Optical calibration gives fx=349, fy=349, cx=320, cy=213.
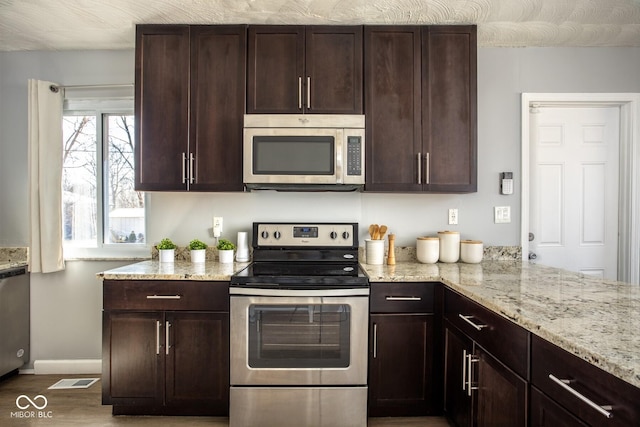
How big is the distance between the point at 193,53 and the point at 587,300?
2.48 m

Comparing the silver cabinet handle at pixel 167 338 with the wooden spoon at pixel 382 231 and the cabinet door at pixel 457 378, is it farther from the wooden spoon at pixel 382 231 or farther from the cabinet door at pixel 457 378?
the cabinet door at pixel 457 378

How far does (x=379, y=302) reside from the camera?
1946mm

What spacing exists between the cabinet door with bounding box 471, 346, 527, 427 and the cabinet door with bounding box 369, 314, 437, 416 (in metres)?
0.39

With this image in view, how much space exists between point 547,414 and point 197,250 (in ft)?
6.58

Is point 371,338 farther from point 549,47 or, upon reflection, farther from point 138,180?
point 549,47

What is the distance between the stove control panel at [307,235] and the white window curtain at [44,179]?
58.6 inches

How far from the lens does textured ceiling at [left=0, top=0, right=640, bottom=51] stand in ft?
6.68

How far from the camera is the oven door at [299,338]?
1873 millimetres

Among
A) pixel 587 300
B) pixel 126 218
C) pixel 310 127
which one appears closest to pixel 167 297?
pixel 126 218

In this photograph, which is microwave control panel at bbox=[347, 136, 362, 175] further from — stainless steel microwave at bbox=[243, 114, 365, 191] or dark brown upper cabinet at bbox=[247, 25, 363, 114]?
dark brown upper cabinet at bbox=[247, 25, 363, 114]

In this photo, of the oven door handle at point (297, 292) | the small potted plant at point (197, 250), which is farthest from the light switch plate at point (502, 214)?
the small potted plant at point (197, 250)

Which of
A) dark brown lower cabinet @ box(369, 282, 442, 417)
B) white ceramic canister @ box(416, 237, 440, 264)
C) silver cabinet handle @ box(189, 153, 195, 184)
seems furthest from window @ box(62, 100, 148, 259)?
white ceramic canister @ box(416, 237, 440, 264)

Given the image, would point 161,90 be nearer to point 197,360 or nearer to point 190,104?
point 190,104

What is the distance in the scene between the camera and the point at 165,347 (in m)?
1.96
